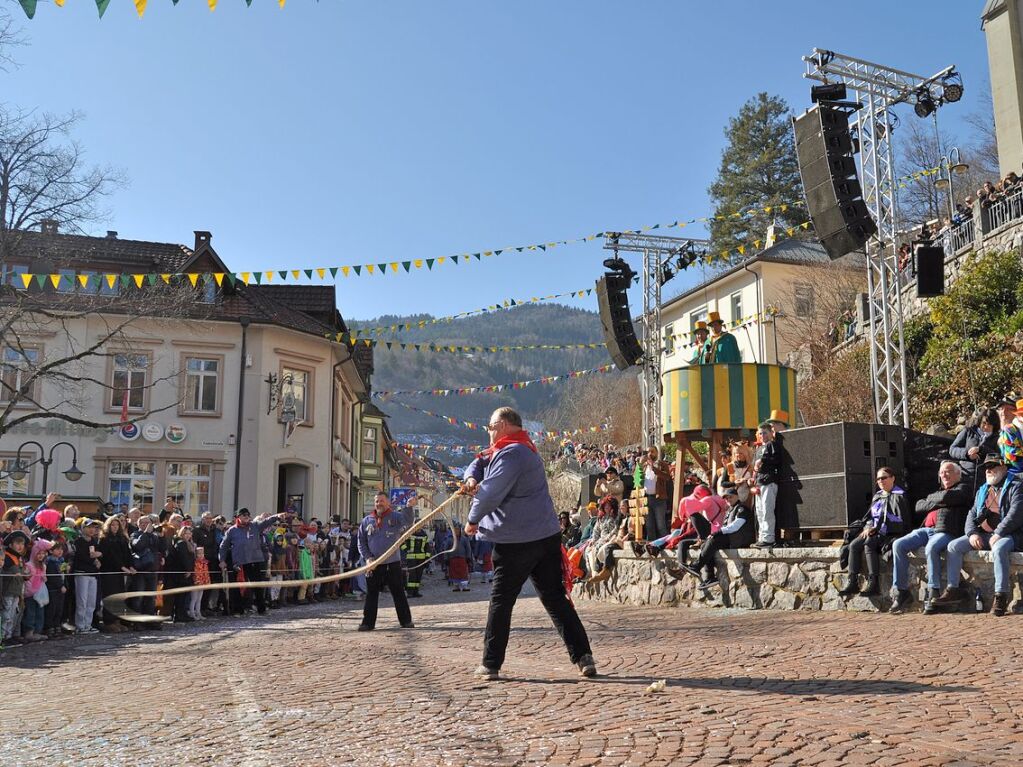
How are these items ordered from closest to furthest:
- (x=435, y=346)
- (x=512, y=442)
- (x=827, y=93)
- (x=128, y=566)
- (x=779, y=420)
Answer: (x=512, y=442), (x=779, y=420), (x=128, y=566), (x=827, y=93), (x=435, y=346)

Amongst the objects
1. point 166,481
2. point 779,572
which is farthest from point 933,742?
point 166,481

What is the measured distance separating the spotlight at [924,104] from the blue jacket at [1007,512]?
40.1 feet

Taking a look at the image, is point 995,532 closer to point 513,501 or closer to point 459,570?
point 513,501

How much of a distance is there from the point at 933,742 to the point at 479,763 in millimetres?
2049

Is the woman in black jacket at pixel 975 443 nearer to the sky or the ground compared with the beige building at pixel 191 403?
nearer to the ground

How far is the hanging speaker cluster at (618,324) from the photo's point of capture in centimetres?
2647

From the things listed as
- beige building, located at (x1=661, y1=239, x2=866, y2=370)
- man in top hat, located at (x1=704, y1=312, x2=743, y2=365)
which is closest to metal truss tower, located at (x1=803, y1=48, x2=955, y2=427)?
man in top hat, located at (x1=704, y1=312, x2=743, y2=365)

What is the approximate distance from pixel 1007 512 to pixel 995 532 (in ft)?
0.73

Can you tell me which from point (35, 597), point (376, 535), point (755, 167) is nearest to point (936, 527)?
point (376, 535)

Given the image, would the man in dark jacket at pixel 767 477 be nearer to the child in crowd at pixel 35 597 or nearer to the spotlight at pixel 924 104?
the child in crowd at pixel 35 597

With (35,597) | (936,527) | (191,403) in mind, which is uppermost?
(191,403)

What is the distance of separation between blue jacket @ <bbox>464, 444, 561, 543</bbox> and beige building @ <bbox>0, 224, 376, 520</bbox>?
24.8 meters

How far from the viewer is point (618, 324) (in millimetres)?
26531

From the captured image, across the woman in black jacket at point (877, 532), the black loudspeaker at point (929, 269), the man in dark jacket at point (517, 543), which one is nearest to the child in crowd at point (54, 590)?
the man in dark jacket at point (517, 543)
